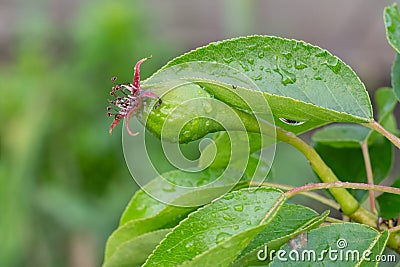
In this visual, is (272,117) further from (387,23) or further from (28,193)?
(28,193)

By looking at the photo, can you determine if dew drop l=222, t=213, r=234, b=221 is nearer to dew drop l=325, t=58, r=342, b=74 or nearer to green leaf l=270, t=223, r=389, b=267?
green leaf l=270, t=223, r=389, b=267

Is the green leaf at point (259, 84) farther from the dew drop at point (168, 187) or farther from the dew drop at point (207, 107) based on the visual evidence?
the dew drop at point (168, 187)

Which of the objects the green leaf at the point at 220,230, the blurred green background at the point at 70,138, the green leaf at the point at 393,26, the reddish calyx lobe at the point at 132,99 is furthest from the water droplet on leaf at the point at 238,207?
the blurred green background at the point at 70,138

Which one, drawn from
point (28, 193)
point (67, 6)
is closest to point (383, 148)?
point (28, 193)

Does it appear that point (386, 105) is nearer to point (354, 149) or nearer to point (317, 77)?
point (354, 149)

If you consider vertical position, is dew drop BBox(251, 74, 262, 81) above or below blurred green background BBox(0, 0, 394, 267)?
below

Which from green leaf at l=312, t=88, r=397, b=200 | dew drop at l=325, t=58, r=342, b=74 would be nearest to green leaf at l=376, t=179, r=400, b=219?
green leaf at l=312, t=88, r=397, b=200
